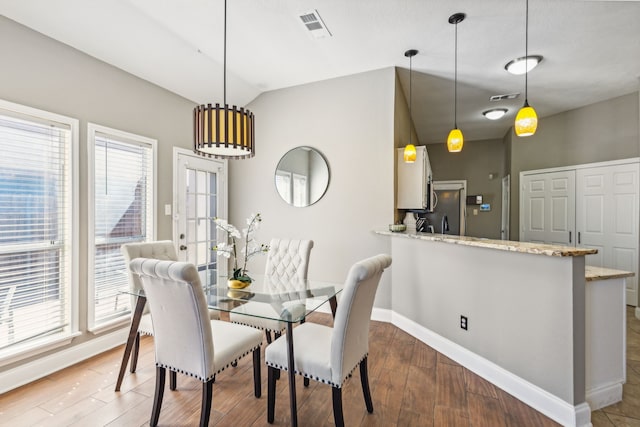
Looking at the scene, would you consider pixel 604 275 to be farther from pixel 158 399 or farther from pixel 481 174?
pixel 481 174

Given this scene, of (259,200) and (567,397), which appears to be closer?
(567,397)

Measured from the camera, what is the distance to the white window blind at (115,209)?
8.98ft

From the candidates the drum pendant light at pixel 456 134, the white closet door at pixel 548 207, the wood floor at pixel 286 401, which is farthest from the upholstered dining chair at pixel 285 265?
the white closet door at pixel 548 207

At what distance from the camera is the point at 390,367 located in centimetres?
249

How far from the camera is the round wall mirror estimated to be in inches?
151

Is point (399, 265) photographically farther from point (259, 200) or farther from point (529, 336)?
point (259, 200)

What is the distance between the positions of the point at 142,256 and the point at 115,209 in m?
0.79

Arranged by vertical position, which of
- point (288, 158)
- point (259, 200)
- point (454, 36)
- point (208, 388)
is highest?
point (454, 36)

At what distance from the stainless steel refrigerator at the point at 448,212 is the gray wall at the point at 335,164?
3631 mm

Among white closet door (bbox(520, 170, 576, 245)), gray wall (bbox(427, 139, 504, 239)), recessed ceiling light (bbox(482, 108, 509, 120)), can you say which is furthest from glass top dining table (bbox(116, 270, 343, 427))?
gray wall (bbox(427, 139, 504, 239))

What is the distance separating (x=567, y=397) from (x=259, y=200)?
3588 mm

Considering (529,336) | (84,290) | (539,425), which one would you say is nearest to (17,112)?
(84,290)

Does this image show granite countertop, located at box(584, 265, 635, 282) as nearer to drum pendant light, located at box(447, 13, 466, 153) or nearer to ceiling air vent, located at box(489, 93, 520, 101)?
drum pendant light, located at box(447, 13, 466, 153)

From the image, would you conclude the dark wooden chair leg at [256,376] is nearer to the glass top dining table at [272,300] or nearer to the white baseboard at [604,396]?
the glass top dining table at [272,300]
